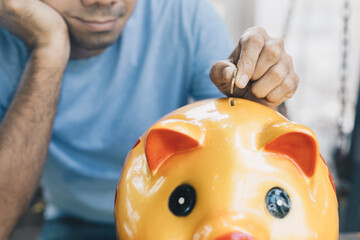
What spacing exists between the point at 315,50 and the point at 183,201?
185 cm

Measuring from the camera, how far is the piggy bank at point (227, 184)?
0.49 m

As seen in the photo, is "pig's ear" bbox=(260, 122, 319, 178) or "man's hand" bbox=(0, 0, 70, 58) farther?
"man's hand" bbox=(0, 0, 70, 58)

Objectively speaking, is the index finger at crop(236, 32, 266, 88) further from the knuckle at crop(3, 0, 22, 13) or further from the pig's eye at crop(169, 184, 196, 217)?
the knuckle at crop(3, 0, 22, 13)

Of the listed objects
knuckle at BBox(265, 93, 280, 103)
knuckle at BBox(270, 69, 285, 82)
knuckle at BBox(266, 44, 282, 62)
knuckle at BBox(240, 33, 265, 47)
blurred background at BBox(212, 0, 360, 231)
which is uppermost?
knuckle at BBox(240, 33, 265, 47)

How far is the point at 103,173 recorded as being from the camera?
115 centimetres

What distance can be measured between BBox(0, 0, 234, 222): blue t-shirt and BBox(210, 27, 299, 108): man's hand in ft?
1.21

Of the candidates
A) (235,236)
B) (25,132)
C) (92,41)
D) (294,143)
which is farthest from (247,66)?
(25,132)

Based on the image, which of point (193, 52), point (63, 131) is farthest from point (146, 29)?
point (63, 131)

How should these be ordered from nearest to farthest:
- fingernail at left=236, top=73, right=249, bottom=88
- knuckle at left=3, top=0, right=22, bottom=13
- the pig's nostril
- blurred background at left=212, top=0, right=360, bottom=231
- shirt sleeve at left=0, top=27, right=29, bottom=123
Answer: the pig's nostril, fingernail at left=236, top=73, right=249, bottom=88, knuckle at left=3, top=0, right=22, bottom=13, shirt sleeve at left=0, top=27, right=29, bottom=123, blurred background at left=212, top=0, right=360, bottom=231

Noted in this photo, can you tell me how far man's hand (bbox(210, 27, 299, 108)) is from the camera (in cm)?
66

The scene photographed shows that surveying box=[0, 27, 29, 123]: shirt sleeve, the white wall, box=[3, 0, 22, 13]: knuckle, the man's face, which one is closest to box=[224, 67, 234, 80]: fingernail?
the man's face

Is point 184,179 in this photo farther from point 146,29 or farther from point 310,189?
point 146,29

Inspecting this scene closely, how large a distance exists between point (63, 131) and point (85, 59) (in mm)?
222

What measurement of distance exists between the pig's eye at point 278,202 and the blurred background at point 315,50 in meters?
1.51
